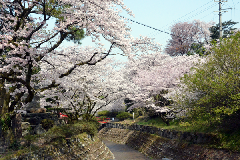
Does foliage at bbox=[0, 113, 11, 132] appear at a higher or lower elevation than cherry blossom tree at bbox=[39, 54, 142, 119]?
lower

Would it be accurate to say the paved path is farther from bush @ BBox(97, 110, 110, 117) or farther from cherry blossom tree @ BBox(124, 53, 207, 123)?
bush @ BBox(97, 110, 110, 117)

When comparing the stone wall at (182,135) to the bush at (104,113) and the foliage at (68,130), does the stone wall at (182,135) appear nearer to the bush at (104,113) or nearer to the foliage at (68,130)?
the foliage at (68,130)

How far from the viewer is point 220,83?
493 inches

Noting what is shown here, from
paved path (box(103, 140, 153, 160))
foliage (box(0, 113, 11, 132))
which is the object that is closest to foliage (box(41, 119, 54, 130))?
foliage (box(0, 113, 11, 132))

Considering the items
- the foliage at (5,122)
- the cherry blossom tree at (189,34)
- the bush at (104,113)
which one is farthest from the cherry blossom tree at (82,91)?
the cherry blossom tree at (189,34)

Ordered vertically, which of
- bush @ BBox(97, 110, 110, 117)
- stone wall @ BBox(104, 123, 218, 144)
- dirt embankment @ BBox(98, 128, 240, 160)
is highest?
bush @ BBox(97, 110, 110, 117)

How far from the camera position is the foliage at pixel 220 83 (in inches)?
476

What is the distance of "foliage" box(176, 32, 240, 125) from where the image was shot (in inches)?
476

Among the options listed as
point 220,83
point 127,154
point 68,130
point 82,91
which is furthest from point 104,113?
point 220,83

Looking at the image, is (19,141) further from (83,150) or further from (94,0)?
(94,0)

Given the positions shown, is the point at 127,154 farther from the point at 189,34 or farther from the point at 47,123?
→ the point at 189,34

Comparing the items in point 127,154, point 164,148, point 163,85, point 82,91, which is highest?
point 163,85

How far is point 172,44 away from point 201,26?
23.9ft

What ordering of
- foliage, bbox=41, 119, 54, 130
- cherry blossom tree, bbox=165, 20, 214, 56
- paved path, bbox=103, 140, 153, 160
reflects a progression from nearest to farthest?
foliage, bbox=41, 119, 54, 130
paved path, bbox=103, 140, 153, 160
cherry blossom tree, bbox=165, 20, 214, 56
